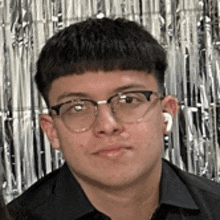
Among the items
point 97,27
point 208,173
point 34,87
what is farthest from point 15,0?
point 208,173

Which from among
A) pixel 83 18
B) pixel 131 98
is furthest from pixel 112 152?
pixel 83 18

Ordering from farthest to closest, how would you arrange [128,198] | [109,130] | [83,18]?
[83,18] < [128,198] < [109,130]

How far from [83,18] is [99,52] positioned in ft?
1.11

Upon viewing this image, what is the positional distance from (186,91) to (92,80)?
1.38 ft

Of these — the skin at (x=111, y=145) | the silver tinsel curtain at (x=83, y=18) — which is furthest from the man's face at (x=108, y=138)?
the silver tinsel curtain at (x=83, y=18)

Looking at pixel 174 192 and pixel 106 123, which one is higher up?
pixel 106 123

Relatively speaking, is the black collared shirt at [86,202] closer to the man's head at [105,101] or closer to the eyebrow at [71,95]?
the man's head at [105,101]

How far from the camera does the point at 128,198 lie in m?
1.02

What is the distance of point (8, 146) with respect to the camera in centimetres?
127

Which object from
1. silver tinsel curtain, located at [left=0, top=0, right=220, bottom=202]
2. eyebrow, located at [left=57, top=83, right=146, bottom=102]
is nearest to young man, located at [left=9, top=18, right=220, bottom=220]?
eyebrow, located at [left=57, top=83, right=146, bottom=102]

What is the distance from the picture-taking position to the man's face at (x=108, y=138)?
0.92m

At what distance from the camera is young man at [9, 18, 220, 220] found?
0.93 m

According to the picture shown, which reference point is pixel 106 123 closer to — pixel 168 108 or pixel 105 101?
pixel 105 101

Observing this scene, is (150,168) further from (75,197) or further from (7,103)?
(7,103)
